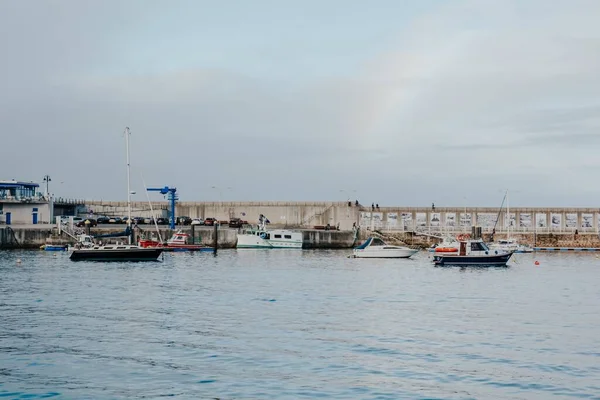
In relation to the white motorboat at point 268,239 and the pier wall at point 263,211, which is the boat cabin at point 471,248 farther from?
the pier wall at point 263,211

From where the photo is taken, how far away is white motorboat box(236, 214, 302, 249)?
119m

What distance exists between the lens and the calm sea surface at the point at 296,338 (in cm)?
2431

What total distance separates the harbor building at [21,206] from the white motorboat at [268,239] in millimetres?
32043

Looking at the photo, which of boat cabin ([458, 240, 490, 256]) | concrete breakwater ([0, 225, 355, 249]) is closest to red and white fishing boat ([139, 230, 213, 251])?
concrete breakwater ([0, 225, 355, 249])

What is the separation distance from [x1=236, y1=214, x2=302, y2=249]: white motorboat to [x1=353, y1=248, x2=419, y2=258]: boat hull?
2458 cm

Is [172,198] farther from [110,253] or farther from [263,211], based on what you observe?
[110,253]

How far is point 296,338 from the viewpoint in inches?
1291

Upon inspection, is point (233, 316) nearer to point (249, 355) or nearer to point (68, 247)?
point (249, 355)

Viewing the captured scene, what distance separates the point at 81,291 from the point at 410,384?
33.4 metres

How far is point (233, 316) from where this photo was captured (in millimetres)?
39812

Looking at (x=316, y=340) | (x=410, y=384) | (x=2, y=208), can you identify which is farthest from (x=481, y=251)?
(x=2, y=208)

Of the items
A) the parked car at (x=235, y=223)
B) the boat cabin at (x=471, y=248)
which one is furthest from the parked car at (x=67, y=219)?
the boat cabin at (x=471, y=248)

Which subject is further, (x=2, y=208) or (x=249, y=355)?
(x=2, y=208)

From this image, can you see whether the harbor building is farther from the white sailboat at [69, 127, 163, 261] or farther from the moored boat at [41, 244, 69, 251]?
the white sailboat at [69, 127, 163, 261]
